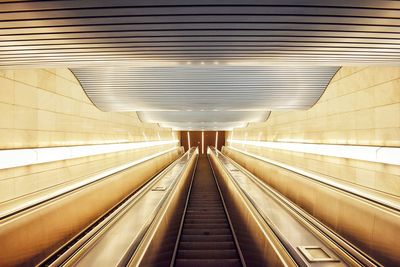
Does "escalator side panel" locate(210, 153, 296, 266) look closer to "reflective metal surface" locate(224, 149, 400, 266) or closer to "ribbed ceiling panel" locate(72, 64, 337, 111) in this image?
"reflective metal surface" locate(224, 149, 400, 266)

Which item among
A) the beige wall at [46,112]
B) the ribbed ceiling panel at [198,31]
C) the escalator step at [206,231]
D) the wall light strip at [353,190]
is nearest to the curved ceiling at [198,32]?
the ribbed ceiling panel at [198,31]

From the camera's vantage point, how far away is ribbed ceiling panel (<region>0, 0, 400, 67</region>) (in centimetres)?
261

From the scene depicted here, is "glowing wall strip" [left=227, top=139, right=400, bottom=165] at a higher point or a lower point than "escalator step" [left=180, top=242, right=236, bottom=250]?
higher

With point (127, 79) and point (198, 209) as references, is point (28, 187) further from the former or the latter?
point (198, 209)

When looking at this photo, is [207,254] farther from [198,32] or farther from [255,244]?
[198,32]

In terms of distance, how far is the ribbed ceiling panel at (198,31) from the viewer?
2.61 metres

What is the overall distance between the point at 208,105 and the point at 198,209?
3464 millimetres

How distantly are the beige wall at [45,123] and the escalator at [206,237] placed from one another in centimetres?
298

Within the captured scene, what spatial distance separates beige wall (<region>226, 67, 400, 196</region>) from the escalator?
290 cm

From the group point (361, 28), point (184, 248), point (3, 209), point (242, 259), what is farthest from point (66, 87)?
point (361, 28)

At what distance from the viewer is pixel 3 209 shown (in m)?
3.92

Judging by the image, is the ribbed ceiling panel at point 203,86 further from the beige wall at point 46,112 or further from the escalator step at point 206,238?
the escalator step at point 206,238

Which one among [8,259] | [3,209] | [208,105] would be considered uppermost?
[208,105]

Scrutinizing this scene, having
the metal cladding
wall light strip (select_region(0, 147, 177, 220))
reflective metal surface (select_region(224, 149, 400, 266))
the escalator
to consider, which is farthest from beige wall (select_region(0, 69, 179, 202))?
reflective metal surface (select_region(224, 149, 400, 266))
